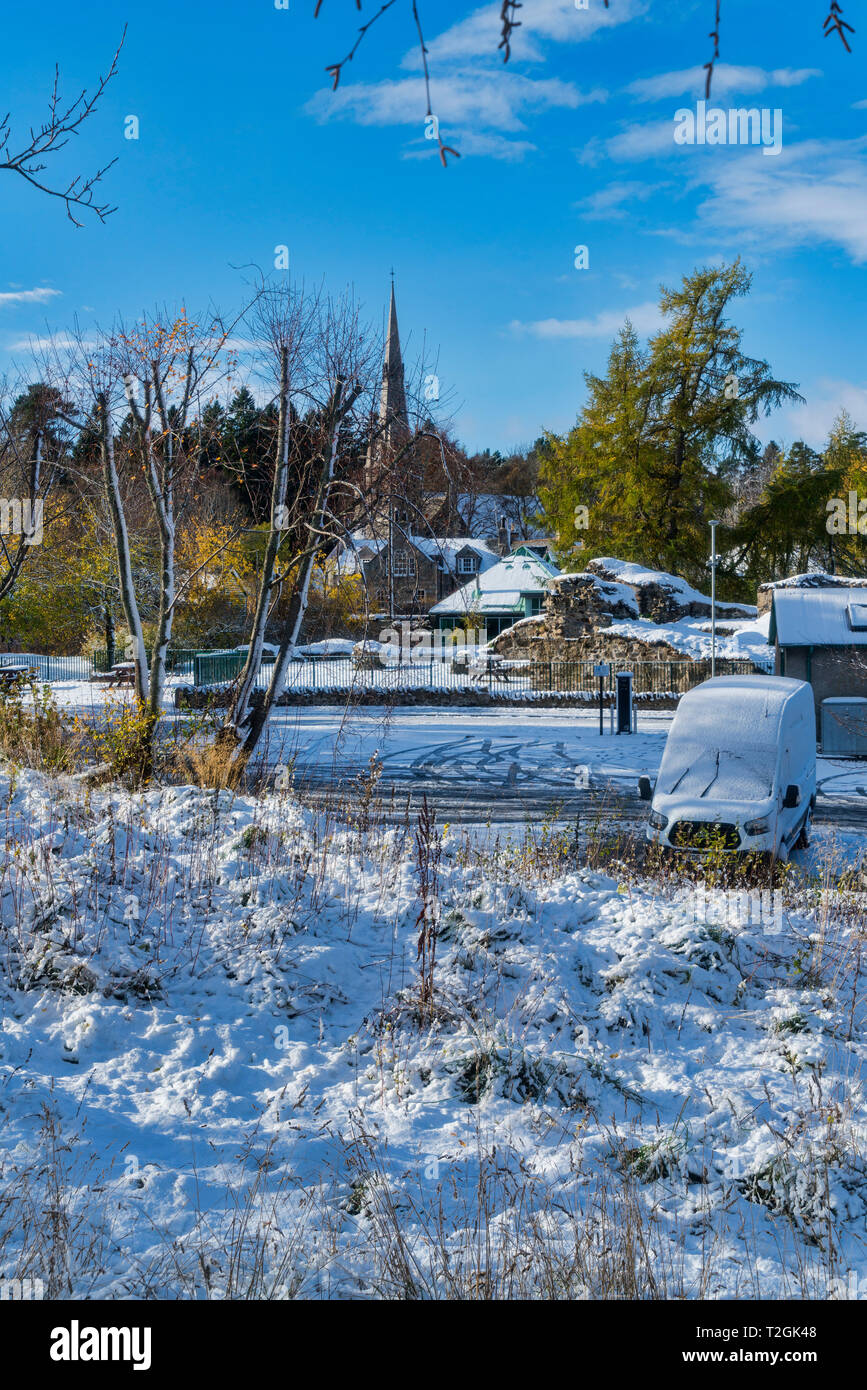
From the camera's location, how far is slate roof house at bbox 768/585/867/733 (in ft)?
64.6

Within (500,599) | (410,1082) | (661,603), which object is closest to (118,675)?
(661,603)

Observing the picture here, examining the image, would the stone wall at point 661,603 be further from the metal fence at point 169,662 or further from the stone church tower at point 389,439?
the stone church tower at point 389,439

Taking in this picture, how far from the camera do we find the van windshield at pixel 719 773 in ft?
31.7

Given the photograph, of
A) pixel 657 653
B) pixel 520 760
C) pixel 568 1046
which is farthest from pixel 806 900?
pixel 657 653

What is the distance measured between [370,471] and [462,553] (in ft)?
179

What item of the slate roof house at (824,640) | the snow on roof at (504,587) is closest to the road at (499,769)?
the slate roof house at (824,640)

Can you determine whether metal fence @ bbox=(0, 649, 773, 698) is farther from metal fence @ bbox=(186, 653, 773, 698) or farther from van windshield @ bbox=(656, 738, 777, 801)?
van windshield @ bbox=(656, 738, 777, 801)

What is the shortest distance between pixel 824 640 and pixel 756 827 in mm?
11989

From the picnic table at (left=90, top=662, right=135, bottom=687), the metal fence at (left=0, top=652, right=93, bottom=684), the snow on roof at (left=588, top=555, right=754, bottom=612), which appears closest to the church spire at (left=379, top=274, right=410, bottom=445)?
the picnic table at (left=90, top=662, right=135, bottom=687)

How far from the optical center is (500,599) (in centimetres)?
5050

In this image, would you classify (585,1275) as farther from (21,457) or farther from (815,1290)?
(21,457)

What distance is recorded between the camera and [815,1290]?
2.95 metres

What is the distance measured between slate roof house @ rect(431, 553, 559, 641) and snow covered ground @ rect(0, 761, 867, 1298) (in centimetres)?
4152

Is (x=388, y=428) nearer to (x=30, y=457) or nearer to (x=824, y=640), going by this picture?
(x=30, y=457)
